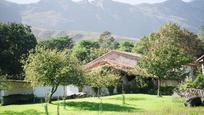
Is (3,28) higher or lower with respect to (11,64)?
higher

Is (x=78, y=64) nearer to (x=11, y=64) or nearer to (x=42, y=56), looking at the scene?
(x=42, y=56)

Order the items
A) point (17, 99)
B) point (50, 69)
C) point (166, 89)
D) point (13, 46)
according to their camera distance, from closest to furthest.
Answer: point (50, 69) → point (17, 99) → point (13, 46) → point (166, 89)

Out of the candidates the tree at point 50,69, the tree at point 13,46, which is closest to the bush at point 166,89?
the tree at point 13,46

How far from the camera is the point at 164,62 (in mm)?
53281

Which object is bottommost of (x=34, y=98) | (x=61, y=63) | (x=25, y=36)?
(x=34, y=98)

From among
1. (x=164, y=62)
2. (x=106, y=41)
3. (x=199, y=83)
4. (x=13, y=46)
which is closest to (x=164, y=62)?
(x=164, y=62)

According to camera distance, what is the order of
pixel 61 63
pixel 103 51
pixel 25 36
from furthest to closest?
1. pixel 103 51
2. pixel 25 36
3. pixel 61 63

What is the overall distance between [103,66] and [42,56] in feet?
68.8

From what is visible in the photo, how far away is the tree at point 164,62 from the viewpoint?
175 ft

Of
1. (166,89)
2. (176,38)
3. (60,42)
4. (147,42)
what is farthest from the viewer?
(60,42)

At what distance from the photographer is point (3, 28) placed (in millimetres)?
70750

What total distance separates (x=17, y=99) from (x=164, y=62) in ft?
66.5

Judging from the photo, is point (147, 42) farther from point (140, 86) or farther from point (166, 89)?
point (140, 86)

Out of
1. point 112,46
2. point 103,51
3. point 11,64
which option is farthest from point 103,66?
point 112,46
